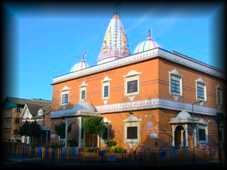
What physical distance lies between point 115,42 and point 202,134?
50.8ft

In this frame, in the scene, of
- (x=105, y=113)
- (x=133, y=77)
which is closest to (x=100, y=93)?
(x=105, y=113)

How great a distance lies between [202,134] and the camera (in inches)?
1069

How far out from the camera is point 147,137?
78.9 feet

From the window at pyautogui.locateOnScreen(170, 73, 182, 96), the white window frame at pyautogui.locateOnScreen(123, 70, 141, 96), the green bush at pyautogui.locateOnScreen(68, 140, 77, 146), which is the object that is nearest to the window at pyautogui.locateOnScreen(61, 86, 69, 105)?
the green bush at pyautogui.locateOnScreen(68, 140, 77, 146)

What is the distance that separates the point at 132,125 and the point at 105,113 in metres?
3.79

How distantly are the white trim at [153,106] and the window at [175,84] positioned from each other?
0.88 m

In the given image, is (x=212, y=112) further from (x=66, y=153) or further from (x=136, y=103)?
(x=66, y=153)

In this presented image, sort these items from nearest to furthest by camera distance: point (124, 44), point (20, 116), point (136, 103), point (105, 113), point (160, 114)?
point (160, 114) → point (136, 103) → point (105, 113) → point (124, 44) → point (20, 116)

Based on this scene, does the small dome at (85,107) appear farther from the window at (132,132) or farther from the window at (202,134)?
the window at (202,134)

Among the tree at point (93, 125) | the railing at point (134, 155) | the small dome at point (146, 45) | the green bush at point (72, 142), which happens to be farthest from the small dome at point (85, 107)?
the small dome at point (146, 45)

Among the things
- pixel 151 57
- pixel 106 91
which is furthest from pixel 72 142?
pixel 151 57

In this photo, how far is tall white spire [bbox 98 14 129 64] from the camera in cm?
3644

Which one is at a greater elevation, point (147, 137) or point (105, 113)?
point (105, 113)

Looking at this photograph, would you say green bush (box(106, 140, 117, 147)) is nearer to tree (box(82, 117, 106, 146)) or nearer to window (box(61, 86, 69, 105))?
tree (box(82, 117, 106, 146))
